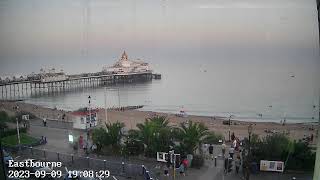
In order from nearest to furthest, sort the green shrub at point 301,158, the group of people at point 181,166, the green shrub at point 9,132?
the green shrub at point 301,158 → the group of people at point 181,166 → the green shrub at point 9,132

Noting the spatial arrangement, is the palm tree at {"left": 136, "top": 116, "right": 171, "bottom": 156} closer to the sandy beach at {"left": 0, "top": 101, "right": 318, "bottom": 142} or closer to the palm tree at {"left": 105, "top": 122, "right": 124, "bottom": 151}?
the sandy beach at {"left": 0, "top": 101, "right": 318, "bottom": 142}

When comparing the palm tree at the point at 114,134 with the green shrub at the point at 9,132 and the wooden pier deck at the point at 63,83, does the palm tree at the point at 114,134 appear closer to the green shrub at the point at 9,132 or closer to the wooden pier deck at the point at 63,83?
the wooden pier deck at the point at 63,83

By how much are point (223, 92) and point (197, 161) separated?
24.7 inches

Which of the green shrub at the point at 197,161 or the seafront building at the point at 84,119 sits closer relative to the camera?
the green shrub at the point at 197,161

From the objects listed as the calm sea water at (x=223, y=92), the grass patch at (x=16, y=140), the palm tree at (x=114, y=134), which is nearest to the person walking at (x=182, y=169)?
the calm sea water at (x=223, y=92)

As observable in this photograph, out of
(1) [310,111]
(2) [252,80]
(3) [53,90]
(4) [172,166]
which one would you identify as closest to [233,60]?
(2) [252,80]

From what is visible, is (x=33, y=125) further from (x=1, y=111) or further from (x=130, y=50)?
(x=130, y=50)

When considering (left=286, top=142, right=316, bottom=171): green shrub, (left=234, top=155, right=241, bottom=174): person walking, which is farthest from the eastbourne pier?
(left=286, top=142, right=316, bottom=171): green shrub

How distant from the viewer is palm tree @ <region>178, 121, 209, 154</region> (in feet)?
12.2

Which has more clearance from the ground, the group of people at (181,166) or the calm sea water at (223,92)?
the calm sea water at (223,92)

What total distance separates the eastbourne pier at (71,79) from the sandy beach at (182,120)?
0.41 feet

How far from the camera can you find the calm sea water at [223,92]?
3.72 m

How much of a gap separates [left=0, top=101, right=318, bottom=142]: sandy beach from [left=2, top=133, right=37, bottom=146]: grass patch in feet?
0.69

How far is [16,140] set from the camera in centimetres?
387
